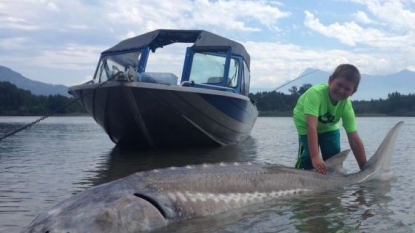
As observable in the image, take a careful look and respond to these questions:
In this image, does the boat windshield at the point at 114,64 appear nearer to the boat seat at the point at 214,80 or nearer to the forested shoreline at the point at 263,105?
the boat seat at the point at 214,80

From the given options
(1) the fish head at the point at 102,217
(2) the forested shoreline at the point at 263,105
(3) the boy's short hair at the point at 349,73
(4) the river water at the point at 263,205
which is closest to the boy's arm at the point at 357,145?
(4) the river water at the point at 263,205

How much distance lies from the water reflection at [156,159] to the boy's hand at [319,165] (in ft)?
9.78

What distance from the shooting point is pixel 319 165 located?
16.9 feet

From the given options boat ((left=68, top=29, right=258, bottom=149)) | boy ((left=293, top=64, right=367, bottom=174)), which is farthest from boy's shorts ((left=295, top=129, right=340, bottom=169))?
boat ((left=68, top=29, right=258, bottom=149))

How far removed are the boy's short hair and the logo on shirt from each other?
512 millimetres

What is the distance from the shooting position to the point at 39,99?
203ft

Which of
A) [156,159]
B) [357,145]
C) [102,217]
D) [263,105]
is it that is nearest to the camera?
[102,217]

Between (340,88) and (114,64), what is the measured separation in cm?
820

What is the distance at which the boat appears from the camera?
9812mm

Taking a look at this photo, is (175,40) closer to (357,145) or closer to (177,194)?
(357,145)

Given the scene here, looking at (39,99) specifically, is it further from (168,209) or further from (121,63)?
(168,209)

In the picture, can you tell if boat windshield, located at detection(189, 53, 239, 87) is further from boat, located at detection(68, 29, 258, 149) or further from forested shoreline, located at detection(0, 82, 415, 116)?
forested shoreline, located at detection(0, 82, 415, 116)

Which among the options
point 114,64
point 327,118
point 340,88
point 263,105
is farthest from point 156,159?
point 263,105

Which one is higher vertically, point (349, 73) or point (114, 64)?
point (114, 64)
